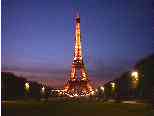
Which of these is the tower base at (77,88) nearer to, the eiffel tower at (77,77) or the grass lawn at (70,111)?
the eiffel tower at (77,77)

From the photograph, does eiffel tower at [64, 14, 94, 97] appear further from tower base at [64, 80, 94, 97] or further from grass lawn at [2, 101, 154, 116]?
grass lawn at [2, 101, 154, 116]

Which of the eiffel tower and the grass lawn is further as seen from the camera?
the eiffel tower

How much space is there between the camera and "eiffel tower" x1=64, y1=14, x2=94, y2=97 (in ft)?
291

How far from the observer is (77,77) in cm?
8912

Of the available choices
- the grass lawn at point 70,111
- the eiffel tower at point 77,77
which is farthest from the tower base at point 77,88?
the grass lawn at point 70,111

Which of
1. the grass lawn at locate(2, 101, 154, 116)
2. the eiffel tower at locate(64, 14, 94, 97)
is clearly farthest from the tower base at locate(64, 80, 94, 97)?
the grass lawn at locate(2, 101, 154, 116)

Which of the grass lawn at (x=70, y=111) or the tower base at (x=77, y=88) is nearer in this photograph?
the grass lawn at (x=70, y=111)

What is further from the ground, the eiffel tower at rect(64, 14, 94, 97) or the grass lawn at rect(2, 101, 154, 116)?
the eiffel tower at rect(64, 14, 94, 97)

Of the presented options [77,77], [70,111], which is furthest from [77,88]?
[70,111]

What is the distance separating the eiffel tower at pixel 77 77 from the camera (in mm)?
88750

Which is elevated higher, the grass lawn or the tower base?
the tower base

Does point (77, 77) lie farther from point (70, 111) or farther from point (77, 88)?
point (70, 111)

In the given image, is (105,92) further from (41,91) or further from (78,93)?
(41,91)

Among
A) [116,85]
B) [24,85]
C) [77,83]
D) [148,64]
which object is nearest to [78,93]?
[77,83]
